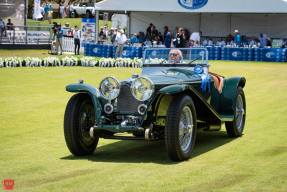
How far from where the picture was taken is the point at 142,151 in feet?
20.7

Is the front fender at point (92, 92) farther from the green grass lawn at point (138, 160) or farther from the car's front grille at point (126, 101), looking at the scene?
the green grass lawn at point (138, 160)

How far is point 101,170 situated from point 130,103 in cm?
119

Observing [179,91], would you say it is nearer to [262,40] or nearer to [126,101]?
[126,101]

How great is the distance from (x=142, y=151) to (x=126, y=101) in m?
0.88

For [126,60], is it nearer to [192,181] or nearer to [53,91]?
[53,91]

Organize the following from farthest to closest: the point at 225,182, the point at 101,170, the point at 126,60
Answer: the point at 126,60 < the point at 101,170 < the point at 225,182

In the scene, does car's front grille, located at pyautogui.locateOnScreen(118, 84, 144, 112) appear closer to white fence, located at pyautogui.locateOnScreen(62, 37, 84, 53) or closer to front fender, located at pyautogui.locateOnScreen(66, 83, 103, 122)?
front fender, located at pyautogui.locateOnScreen(66, 83, 103, 122)

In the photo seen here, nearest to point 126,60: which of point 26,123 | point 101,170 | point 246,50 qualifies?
point 246,50

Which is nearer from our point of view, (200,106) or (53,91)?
(200,106)

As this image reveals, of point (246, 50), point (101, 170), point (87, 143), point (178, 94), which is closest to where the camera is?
point (101, 170)

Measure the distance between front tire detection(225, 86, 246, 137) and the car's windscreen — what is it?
0.93 m

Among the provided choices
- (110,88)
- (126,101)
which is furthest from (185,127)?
(110,88)

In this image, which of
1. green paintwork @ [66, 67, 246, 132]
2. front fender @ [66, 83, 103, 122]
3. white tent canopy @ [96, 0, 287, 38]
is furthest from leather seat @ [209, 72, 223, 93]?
white tent canopy @ [96, 0, 287, 38]

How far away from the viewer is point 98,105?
589 cm
